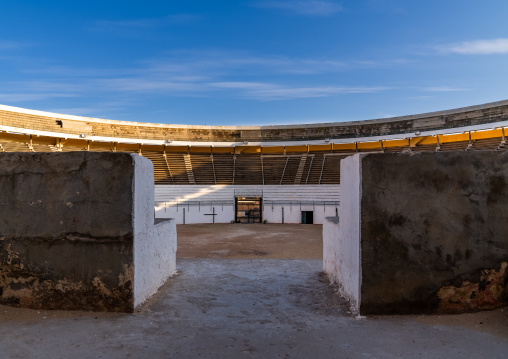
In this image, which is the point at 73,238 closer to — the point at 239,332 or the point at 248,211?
the point at 239,332

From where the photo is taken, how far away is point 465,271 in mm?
3924

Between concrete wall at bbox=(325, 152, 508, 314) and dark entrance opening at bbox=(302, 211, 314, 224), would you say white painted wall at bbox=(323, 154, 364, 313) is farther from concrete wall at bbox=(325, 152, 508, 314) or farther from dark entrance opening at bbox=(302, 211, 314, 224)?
dark entrance opening at bbox=(302, 211, 314, 224)

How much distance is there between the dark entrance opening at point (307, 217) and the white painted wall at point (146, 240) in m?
18.6

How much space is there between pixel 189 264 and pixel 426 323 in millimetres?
5008

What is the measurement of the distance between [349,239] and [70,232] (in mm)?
3596

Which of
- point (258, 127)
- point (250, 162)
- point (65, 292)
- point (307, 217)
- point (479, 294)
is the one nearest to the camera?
point (479, 294)

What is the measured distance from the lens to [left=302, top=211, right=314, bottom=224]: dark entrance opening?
77.5 ft

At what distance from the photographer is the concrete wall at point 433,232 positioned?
12.9 ft

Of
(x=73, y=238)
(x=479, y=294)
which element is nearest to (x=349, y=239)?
(x=479, y=294)

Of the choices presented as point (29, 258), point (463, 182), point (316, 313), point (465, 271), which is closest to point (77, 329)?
point (29, 258)

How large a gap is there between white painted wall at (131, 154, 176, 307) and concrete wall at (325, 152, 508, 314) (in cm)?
278

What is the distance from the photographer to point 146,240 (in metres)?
4.67

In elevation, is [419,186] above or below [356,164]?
below

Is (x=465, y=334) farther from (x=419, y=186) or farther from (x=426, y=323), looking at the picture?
(x=419, y=186)
